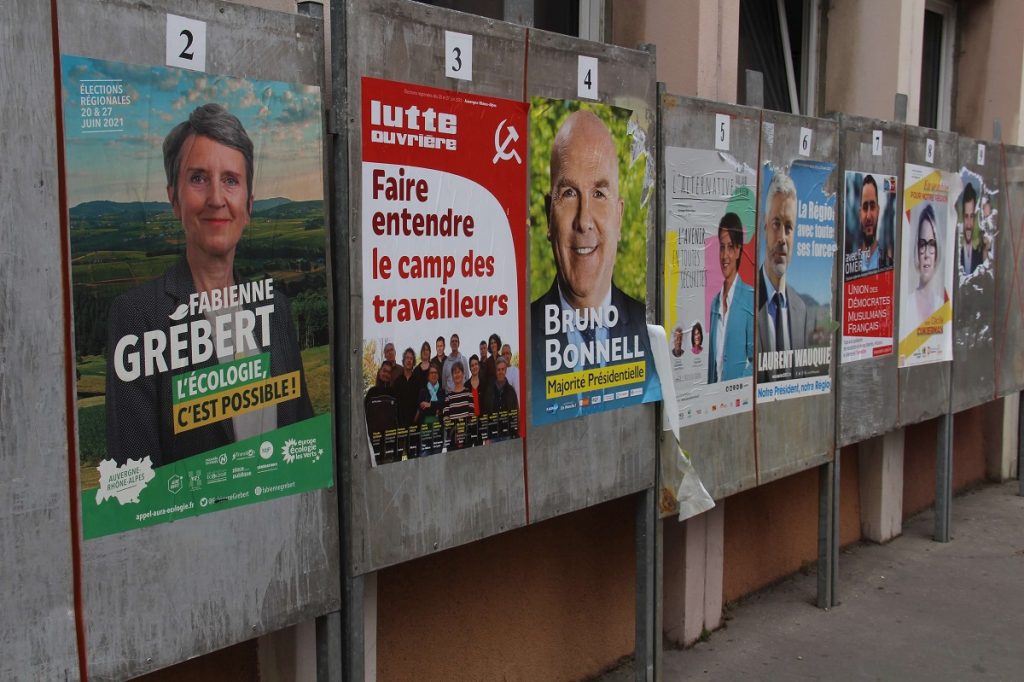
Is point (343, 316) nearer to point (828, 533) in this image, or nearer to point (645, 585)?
point (645, 585)

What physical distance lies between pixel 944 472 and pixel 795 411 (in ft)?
8.15

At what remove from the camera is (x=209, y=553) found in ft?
8.21

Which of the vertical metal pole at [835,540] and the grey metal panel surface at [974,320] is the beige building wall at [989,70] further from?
the vertical metal pole at [835,540]

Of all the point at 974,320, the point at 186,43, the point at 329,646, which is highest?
the point at 186,43

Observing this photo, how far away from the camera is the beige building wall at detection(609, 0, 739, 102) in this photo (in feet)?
16.3

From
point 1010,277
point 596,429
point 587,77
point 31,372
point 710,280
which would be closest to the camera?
point 31,372

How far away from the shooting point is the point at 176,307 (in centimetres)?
240

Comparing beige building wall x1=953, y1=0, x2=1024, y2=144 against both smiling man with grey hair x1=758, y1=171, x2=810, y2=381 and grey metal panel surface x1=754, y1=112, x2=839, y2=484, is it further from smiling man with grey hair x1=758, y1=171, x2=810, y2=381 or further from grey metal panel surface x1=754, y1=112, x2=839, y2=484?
smiling man with grey hair x1=758, y1=171, x2=810, y2=381

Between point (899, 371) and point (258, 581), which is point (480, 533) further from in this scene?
point (899, 371)

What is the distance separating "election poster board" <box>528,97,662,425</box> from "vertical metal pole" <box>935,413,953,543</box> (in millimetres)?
3718

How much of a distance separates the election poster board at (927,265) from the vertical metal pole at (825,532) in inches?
41.2

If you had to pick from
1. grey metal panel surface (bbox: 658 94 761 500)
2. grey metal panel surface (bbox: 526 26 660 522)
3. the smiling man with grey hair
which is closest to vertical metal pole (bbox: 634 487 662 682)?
grey metal panel surface (bbox: 526 26 660 522)

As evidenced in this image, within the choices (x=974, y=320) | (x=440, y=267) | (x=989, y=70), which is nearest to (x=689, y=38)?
(x=440, y=267)

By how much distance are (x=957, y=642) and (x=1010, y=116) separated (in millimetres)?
5231
